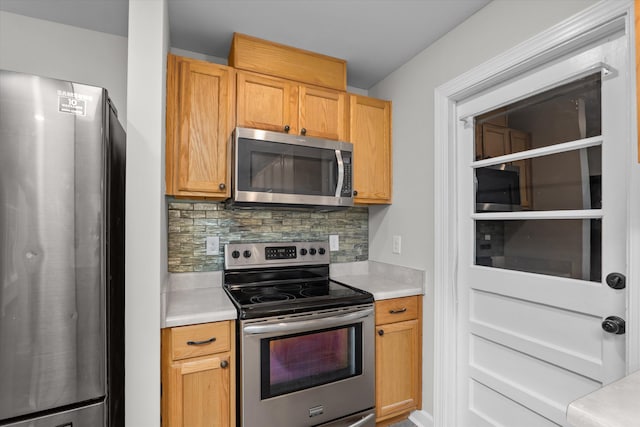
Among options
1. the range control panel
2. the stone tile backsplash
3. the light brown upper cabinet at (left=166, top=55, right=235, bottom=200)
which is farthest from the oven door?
the light brown upper cabinet at (left=166, top=55, right=235, bottom=200)

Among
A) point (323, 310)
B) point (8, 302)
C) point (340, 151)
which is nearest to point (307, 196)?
point (340, 151)

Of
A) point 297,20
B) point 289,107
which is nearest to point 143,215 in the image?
point 289,107

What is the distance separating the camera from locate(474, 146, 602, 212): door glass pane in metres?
1.34

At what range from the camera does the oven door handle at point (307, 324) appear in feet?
5.26

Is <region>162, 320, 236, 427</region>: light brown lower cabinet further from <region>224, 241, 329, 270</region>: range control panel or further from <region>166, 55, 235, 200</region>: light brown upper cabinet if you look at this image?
<region>166, 55, 235, 200</region>: light brown upper cabinet

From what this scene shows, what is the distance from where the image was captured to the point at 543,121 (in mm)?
1534

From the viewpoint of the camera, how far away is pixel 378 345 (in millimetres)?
1970

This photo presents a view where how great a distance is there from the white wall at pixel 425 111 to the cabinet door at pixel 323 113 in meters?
0.45

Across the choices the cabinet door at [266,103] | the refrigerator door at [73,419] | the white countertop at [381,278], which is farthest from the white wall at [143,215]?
the white countertop at [381,278]

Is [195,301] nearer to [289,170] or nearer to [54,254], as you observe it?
[54,254]

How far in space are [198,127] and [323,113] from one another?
2.73 feet

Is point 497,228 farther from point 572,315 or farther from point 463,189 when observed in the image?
point 572,315

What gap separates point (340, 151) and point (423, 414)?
5.99 feet

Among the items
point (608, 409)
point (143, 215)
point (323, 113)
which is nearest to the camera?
point (608, 409)
